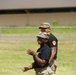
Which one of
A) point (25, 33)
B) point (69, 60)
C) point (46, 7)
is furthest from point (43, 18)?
point (69, 60)

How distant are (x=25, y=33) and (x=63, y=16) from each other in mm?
14253

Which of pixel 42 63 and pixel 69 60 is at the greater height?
pixel 42 63

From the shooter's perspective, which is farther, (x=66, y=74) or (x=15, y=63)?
(x=15, y=63)

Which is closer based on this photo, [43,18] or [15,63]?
[15,63]

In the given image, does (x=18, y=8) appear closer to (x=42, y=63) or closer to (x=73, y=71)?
(x=73, y=71)

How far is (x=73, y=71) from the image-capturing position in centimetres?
1135

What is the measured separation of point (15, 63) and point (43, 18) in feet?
102

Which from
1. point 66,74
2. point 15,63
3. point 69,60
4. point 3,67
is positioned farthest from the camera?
point 69,60

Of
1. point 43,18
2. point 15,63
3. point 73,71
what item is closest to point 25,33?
point 43,18

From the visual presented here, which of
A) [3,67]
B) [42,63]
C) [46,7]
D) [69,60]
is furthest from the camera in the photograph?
[46,7]

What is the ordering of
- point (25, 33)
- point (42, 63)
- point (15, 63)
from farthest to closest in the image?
point (25, 33) < point (15, 63) < point (42, 63)

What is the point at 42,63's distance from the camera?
582cm

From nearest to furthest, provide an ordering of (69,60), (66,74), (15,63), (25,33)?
1. (66,74)
2. (15,63)
3. (69,60)
4. (25,33)
